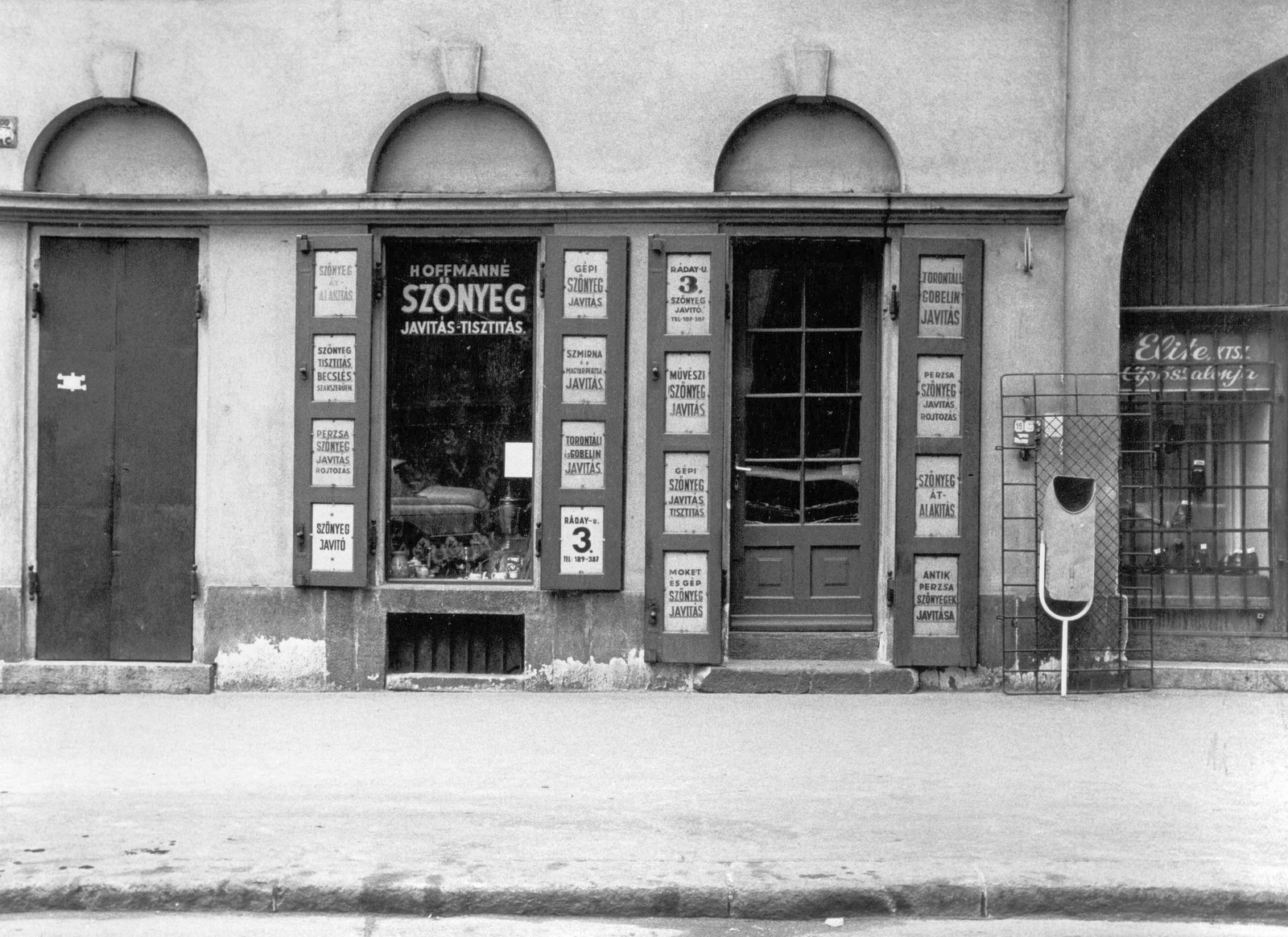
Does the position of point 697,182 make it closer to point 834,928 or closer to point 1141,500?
point 1141,500

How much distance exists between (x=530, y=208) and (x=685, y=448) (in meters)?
2.03

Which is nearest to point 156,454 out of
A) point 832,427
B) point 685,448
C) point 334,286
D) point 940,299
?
point 334,286

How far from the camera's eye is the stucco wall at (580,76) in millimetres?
10648

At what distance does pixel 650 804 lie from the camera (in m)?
7.31

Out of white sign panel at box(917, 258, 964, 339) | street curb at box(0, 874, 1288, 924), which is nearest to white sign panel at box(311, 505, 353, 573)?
white sign panel at box(917, 258, 964, 339)

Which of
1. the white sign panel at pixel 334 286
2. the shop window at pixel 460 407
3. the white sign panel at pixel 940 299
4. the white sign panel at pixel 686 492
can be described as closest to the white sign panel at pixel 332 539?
the shop window at pixel 460 407

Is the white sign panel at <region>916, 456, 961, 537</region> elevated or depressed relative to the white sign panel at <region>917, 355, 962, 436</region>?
depressed

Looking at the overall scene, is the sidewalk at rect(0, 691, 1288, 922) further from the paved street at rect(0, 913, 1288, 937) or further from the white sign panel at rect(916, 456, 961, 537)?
the white sign panel at rect(916, 456, 961, 537)

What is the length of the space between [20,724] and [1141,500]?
791cm

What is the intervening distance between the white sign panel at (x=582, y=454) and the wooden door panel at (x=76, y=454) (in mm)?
3311

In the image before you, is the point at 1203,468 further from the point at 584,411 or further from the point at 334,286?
the point at 334,286

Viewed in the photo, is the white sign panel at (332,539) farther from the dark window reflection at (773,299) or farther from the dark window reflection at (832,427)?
the dark window reflection at (832,427)

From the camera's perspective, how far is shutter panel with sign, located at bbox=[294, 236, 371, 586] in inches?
423

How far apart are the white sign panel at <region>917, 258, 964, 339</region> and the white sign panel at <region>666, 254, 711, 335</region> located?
4.94ft
